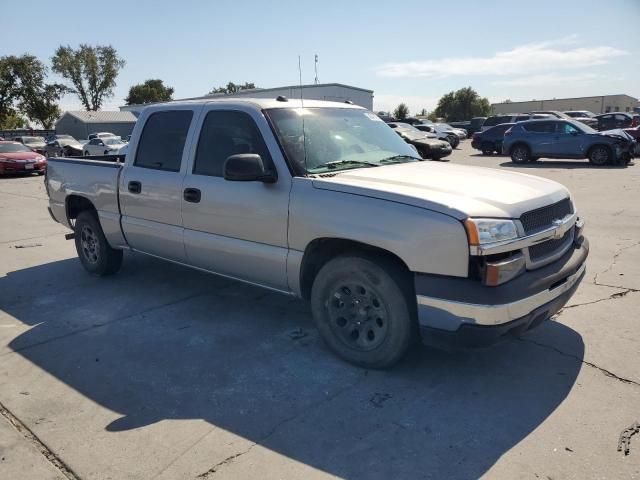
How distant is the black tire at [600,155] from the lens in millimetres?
17141

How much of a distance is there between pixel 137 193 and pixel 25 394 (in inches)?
86.6

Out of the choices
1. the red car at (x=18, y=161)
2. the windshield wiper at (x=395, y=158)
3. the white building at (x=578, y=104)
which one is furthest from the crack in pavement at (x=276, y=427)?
the white building at (x=578, y=104)

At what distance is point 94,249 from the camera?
6.02 meters

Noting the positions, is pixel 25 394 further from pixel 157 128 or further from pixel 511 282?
pixel 511 282

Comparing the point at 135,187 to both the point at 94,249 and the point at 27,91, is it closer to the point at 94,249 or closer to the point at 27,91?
the point at 94,249

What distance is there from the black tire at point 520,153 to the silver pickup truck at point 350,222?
51.9 ft

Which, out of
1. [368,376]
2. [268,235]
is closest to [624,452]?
[368,376]

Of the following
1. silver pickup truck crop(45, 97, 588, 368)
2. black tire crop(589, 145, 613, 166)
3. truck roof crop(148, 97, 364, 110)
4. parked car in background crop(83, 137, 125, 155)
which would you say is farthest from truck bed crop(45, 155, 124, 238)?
parked car in background crop(83, 137, 125, 155)

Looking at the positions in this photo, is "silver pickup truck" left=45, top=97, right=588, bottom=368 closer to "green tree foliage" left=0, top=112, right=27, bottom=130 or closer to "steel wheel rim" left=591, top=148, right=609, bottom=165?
"steel wheel rim" left=591, top=148, right=609, bottom=165

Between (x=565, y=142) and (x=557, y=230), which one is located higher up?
(x=565, y=142)

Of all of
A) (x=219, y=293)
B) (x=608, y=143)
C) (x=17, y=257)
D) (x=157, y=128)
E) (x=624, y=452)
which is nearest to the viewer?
(x=624, y=452)

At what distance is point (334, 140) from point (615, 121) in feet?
79.0

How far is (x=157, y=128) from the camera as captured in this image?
16.4 ft

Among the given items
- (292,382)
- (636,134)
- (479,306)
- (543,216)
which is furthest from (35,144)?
(479,306)
